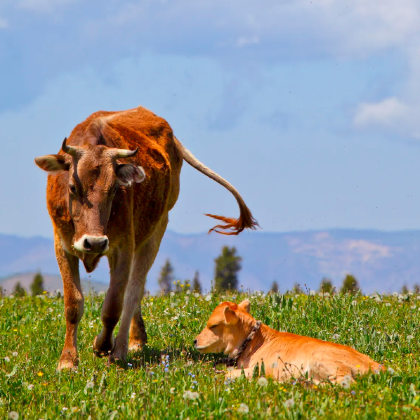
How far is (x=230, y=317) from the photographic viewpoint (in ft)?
27.5

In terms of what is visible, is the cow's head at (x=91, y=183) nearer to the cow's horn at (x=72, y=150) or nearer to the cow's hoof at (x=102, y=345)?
the cow's horn at (x=72, y=150)

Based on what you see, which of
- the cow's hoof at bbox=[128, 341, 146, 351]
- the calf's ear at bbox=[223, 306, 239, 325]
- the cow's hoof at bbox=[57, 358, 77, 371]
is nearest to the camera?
the calf's ear at bbox=[223, 306, 239, 325]

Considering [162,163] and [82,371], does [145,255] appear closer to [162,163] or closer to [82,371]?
[162,163]

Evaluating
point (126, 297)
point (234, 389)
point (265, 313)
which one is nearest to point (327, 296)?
point (265, 313)

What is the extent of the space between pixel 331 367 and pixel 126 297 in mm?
3936

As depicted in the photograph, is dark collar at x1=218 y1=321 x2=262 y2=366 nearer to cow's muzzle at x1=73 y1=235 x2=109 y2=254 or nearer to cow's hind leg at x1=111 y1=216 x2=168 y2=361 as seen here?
cow's hind leg at x1=111 y1=216 x2=168 y2=361

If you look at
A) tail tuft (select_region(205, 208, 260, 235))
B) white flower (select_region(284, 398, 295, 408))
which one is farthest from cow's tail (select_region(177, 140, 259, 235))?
white flower (select_region(284, 398, 295, 408))

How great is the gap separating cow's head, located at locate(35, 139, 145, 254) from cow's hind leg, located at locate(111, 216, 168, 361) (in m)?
1.85

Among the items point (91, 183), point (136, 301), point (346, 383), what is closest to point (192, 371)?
point (346, 383)

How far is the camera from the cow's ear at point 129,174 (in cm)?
855

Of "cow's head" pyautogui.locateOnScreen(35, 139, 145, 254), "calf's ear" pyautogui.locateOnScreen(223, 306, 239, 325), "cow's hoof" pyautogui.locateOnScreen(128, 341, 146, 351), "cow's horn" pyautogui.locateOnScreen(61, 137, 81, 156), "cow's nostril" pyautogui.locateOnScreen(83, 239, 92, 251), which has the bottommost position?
"cow's hoof" pyautogui.locateOnScreen(128, 341, 146, 351)

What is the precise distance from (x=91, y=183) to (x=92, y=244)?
753 mm

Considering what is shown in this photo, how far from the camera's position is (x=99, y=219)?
26.8 ft

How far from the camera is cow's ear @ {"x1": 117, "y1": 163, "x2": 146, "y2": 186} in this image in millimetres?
8547
